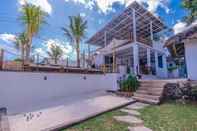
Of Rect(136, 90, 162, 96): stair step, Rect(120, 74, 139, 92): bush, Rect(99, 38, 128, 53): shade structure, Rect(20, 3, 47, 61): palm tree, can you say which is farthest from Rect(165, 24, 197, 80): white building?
→ Rect(99, 38, 128, 53): shade structure

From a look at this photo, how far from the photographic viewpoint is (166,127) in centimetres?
488

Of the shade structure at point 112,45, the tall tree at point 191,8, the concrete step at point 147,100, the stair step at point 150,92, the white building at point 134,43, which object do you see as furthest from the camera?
the shade structure at point 112,45

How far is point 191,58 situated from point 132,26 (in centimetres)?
1263

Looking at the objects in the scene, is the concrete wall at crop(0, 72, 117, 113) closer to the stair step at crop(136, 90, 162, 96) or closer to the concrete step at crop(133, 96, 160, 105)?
the stair step at crop(136, 90, 162, 96)

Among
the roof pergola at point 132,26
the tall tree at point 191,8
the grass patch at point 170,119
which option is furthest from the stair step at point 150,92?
the roof pergola at point 132,26

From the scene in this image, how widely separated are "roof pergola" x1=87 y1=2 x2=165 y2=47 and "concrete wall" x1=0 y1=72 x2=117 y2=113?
320 inches

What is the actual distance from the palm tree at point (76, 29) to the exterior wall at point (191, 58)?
30.4 feet

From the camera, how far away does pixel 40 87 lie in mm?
9031

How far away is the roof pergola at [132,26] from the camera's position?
1825 centimetres

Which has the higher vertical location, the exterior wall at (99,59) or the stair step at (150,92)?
the exterior wall at (99,59)

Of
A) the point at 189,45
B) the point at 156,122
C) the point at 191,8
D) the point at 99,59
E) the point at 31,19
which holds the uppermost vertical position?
the point at 31,19

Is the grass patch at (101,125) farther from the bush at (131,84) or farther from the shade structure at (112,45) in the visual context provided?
the shade structure at (112,45)

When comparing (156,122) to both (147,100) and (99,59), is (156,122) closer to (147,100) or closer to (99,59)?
(147,100)

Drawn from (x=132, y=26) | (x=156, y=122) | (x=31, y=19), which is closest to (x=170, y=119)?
(x=156, y=122)
